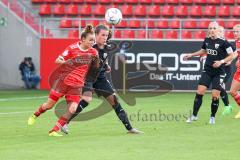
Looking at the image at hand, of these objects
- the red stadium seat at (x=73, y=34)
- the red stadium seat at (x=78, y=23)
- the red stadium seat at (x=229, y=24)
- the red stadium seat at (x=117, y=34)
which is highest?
the red stadium seat at (x=229, y=24)

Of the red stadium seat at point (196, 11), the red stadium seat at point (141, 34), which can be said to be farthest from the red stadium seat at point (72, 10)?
the red stadium seat at point (196, 11)

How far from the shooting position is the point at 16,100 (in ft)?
79.8

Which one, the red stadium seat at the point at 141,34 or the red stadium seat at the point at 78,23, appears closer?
the red stadium seat at the point at 141,34

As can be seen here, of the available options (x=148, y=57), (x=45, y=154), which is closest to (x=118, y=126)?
(x=45, y=154)

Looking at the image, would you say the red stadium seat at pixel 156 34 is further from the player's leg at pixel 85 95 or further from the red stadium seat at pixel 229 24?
the player's leg at pixel 85 95

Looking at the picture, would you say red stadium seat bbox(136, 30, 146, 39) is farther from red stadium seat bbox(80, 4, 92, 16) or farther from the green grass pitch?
the green grass pitch

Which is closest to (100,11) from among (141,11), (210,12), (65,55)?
(141,11)

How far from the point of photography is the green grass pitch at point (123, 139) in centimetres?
1134

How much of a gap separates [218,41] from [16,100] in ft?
31.1

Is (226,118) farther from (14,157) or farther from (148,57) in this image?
(148,57)

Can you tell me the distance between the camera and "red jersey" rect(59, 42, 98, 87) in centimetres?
1369

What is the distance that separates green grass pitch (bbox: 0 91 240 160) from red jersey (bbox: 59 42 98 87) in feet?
3.41

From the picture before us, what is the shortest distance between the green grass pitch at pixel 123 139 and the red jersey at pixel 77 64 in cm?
104

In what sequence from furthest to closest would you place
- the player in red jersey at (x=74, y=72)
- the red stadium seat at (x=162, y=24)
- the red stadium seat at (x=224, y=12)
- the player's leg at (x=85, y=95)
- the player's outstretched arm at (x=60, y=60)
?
the red stadium seat at (x=224, y=12) → the red stadium seat at (x=162, y=24) → the player's leg at (x=85, y=95) → the player in red jersey at (x=74, y=72) → the player's outstretched arm at (x=60, y=60)
